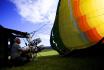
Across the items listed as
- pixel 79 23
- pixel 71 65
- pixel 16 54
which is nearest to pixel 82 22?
pixel 79 23

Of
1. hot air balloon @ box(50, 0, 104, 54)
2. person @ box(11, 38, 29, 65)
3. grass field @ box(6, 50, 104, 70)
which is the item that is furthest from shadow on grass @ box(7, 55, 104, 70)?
hot air balloon @ box(50, 0, 104, 54)

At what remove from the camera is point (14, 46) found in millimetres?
12180

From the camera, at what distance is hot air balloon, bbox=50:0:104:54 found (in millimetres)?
11039

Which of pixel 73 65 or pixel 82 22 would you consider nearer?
pixel 73 65

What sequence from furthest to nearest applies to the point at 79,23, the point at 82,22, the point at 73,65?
the point at 79,23 < the point at 82,22 < the point at 73,65

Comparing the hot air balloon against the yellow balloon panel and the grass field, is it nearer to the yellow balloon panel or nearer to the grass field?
the yellow balloon panel

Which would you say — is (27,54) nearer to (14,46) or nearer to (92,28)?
(14,46)

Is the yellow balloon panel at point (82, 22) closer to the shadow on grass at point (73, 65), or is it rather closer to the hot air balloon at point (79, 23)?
the hot air balloon at point (79, 23)

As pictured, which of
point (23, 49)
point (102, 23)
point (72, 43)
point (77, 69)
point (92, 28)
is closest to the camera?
point (77, 69)

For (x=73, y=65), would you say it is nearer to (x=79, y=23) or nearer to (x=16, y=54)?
(x=79, y=23)

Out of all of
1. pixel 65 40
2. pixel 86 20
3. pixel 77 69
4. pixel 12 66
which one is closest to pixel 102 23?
pixel 86 20

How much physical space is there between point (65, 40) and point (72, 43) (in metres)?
1.48

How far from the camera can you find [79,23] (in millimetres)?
12336

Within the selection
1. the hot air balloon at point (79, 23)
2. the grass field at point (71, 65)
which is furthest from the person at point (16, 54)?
the hot air balloon at point (79, 23)
